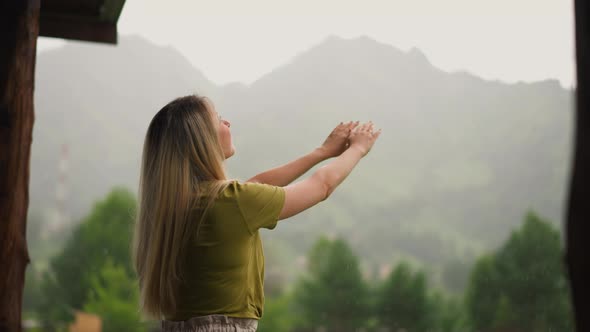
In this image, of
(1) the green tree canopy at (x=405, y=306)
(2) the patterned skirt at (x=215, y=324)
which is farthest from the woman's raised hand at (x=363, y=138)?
(1) the green tree canopy at (x=405, y=306)

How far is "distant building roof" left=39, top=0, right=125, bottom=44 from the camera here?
3133mm

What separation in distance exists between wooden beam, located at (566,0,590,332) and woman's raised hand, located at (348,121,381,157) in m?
0.73

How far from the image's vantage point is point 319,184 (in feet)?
4.92

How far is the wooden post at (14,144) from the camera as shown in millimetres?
1650

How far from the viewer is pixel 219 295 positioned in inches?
54.4

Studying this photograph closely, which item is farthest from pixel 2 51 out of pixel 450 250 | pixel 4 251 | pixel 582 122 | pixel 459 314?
pixel 450 250

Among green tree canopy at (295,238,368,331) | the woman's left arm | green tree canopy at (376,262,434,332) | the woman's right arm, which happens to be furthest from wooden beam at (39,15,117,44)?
green tree canopy at (376,262,434,332)

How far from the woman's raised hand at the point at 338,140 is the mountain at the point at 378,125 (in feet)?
120

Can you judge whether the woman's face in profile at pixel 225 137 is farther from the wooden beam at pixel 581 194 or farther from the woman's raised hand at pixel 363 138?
the wooden beam at pixel 581 194

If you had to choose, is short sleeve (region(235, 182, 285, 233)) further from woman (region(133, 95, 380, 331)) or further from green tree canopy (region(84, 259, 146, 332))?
green tree canopy (region(84, 259, 146, 332))

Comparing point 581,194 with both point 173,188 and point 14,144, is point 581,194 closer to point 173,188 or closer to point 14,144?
point 173,188

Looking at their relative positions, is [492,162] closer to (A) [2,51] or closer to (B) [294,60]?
(B) [294,60]

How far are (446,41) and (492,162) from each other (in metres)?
17.8

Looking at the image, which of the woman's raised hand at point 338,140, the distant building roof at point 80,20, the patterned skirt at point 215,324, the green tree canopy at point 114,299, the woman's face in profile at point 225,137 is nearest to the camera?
the patterned skirt at point 215,324
